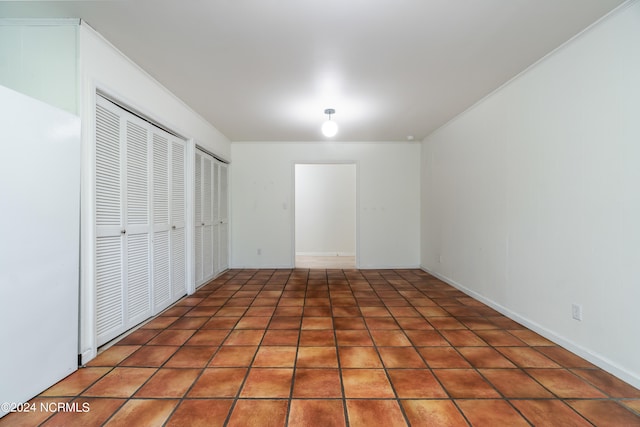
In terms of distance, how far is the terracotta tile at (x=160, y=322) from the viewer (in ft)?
8.99

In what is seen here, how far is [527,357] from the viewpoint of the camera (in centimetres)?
215

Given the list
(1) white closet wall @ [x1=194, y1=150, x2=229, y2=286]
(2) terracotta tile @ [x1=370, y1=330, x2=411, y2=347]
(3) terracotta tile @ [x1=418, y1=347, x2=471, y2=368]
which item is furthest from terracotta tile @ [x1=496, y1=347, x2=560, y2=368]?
(1) white closet wall @ [x1=194, y1=150, x2=229, y2=286]

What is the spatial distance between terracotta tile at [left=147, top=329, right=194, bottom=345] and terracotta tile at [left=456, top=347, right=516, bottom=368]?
7.29 ft

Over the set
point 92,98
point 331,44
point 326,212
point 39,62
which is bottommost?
point 326,212

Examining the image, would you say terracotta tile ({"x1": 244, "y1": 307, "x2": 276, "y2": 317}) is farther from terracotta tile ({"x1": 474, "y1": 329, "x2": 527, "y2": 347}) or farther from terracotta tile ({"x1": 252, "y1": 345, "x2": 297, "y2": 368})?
terracotta tile ({"x1": 474, "y1": 329, "x2": 527, "y2": 347})

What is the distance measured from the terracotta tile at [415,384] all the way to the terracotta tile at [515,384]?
1.20 feet

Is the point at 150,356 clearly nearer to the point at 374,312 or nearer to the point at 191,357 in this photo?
the point at 191,357

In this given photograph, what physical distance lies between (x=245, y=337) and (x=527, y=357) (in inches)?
85.6

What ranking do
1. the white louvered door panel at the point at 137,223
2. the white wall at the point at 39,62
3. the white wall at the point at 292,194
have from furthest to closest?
the white wall at the point at 292,194
the white louvered door panel at the point at 137,223
the white wall at the point at 39,62

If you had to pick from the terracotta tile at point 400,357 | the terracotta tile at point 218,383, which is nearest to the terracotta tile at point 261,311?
the terracotta tile at point 218,383

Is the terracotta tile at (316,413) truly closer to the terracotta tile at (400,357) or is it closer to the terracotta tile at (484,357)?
the terracotta tile at (400,357)

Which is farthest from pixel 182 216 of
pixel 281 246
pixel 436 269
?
pixel 436 269

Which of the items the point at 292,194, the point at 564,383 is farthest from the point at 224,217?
the point at 564,383

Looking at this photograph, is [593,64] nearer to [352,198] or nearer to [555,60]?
[555,60]
